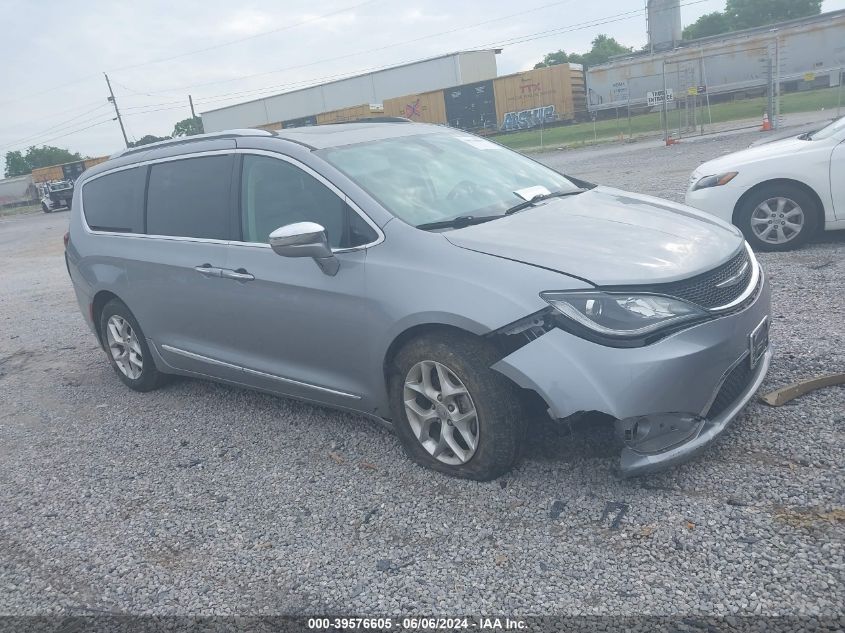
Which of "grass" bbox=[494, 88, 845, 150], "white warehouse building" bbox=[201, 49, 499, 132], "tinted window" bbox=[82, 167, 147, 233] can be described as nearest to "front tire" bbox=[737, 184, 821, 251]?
"tinted window" bbox=[82, 167, 147, 233]

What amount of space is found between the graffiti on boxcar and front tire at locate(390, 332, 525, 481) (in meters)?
38.2

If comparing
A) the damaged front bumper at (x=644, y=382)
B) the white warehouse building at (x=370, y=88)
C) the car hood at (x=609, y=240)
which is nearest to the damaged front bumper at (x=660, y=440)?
the damaged front bumper at (x=644, y=382)

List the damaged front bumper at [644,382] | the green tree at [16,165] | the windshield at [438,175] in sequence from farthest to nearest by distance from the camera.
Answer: the green tree at [16,165] < the windshield at [438,175] < the damaged front bumper at [644,382]

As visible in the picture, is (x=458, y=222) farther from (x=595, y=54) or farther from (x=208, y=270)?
(x=595, y=54)

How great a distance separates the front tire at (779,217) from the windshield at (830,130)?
2.08ft

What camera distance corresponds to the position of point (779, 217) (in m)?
7.38

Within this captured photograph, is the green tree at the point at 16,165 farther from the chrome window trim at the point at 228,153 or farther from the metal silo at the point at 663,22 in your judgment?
the chrome window trim at the point at 228,153

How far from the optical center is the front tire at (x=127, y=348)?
5.74 m

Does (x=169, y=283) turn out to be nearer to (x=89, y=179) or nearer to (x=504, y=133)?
(x=89, y=179)

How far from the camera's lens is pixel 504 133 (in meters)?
41.2

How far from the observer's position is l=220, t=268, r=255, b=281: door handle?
4.51 m

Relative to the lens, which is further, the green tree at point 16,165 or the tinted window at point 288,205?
the green tree at point 16,165

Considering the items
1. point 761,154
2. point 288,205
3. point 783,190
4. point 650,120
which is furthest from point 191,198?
point 650,120

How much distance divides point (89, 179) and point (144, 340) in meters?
1.54
